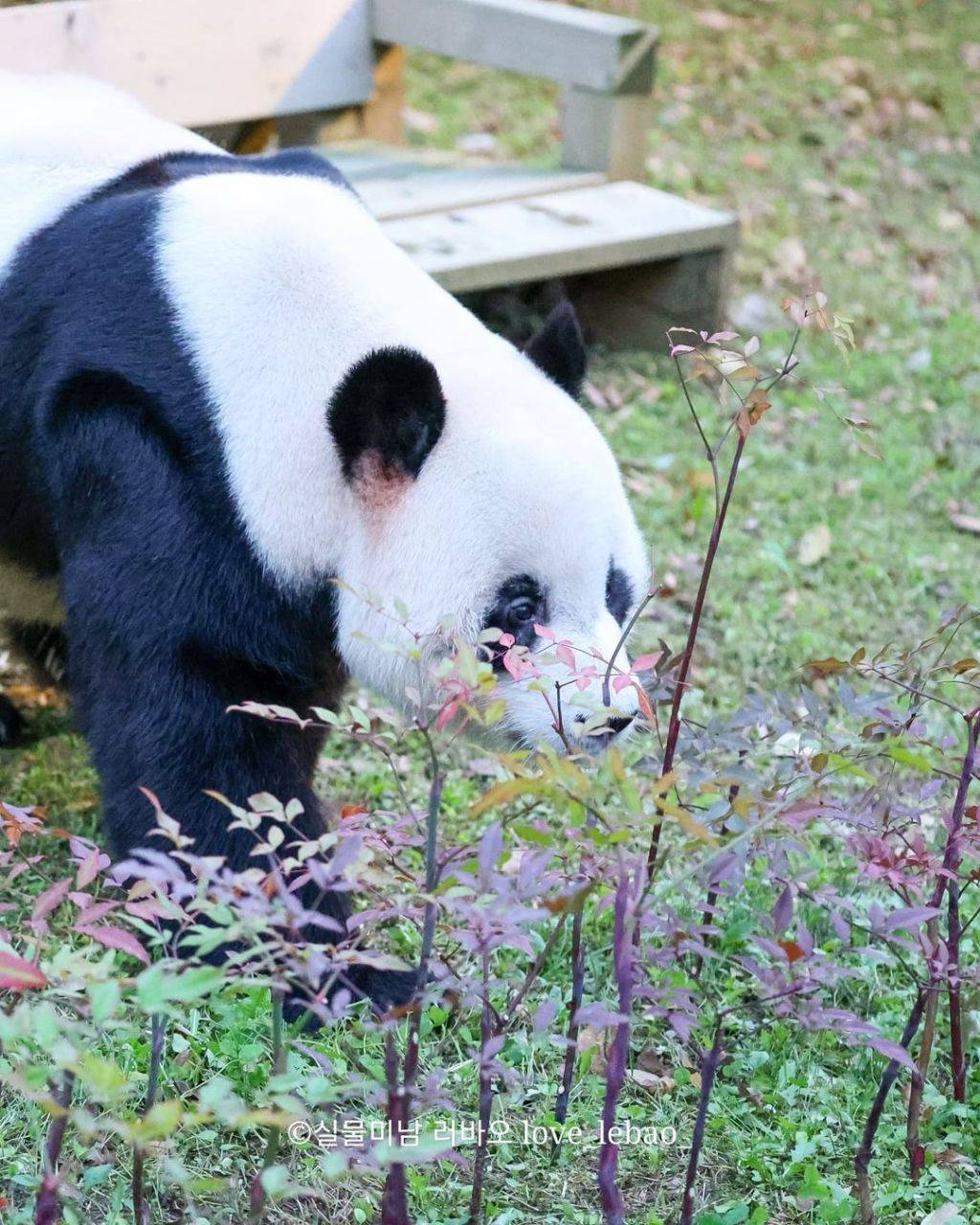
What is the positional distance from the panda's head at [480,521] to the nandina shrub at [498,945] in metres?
0.11

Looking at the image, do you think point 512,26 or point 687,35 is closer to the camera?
point 512,26

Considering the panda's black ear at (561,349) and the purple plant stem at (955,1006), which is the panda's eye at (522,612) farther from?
the purple plant stem at (955,1006)

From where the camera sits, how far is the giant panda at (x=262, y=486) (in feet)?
8.90

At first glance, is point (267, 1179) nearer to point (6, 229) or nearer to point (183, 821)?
point (183, 821)

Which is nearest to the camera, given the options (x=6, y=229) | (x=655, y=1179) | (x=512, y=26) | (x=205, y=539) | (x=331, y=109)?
(x=655, y=1179)

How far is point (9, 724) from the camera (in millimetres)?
3818

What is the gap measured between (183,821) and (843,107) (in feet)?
24.8

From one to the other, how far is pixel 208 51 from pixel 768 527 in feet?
8.53

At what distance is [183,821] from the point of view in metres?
2.76

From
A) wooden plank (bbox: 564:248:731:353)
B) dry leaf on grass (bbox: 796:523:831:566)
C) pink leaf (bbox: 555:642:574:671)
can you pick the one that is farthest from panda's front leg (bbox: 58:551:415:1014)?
wooden plank (bbox: 564:248:731:353)

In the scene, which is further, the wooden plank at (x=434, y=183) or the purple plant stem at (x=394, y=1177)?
the wooden plank at (x=434, y=183)

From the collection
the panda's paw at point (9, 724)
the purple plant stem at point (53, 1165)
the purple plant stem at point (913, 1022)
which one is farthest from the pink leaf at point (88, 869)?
the panda's paw at point (9, 724)

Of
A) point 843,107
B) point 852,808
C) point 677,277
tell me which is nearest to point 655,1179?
point 852,808

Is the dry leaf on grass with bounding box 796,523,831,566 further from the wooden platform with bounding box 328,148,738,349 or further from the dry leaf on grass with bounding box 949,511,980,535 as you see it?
the wooden platform with bounding box 328,148,738,349
